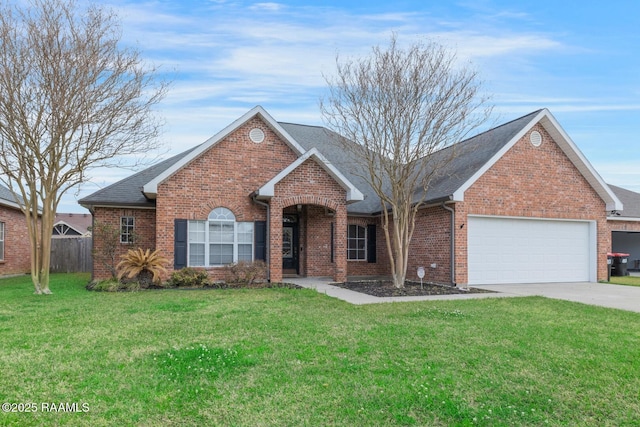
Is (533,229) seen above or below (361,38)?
below

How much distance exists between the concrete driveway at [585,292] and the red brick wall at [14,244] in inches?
751

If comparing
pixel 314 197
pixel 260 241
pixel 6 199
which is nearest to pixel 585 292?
pixel 314 197

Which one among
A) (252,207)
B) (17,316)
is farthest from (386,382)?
(252,207)

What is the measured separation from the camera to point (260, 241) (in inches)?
583

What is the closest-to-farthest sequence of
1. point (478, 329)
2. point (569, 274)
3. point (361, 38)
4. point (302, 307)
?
point (478, 329) → point (302, 307) → point (361, 38) → point (569, 274)

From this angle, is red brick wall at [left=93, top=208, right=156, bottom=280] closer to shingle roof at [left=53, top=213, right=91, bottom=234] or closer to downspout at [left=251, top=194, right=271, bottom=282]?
downspout at [left=251, top=194, right=271, bottom=282]

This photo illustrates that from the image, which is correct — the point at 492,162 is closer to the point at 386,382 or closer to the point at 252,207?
the point at 252,207

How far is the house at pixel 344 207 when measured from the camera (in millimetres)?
14203

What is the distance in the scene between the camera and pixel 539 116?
589 inches

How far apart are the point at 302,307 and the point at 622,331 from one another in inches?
226

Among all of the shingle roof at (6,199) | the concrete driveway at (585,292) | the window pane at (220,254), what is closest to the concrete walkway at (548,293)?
the concrete driveway at (585,292)

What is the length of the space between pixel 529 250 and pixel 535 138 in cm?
386

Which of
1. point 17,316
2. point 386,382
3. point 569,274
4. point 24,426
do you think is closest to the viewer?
point 24,426

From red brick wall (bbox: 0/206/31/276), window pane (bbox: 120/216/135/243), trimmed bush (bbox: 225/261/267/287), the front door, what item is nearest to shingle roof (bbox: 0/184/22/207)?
red brick wall (bbox: 0/206/31/276)
